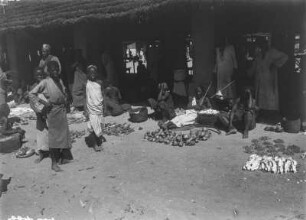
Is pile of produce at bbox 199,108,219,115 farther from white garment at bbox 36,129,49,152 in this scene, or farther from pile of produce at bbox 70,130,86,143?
white garment at bbox 36,129,49,152

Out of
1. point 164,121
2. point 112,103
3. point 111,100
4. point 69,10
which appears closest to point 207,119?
point 164,121

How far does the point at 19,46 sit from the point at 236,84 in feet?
32.6

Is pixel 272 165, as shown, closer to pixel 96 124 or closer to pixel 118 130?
pixel 96 124

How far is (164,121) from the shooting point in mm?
9961

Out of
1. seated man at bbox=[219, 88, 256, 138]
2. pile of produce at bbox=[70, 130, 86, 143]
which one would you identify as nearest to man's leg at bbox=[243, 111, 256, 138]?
seated man at bbox=[219, 88, 256, 138]

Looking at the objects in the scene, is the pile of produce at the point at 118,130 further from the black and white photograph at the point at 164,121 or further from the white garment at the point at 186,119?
the white garment at the point at 186,119

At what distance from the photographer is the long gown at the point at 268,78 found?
9.28 meters

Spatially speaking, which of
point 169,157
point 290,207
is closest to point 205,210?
point 290,207

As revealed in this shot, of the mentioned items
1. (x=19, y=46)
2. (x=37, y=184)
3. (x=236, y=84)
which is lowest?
(x=37, y=184)

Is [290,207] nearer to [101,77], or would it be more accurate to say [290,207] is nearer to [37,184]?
[37,184]

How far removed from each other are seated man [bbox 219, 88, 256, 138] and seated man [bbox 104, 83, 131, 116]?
3.45 m

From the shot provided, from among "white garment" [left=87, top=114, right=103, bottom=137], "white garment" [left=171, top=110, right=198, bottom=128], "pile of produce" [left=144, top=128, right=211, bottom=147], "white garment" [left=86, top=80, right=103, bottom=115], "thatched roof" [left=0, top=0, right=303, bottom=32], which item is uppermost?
"thatched roof" [left=0, top=0, right=303, bottom=32]

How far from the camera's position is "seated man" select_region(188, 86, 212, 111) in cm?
971

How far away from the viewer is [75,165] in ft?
24.0
